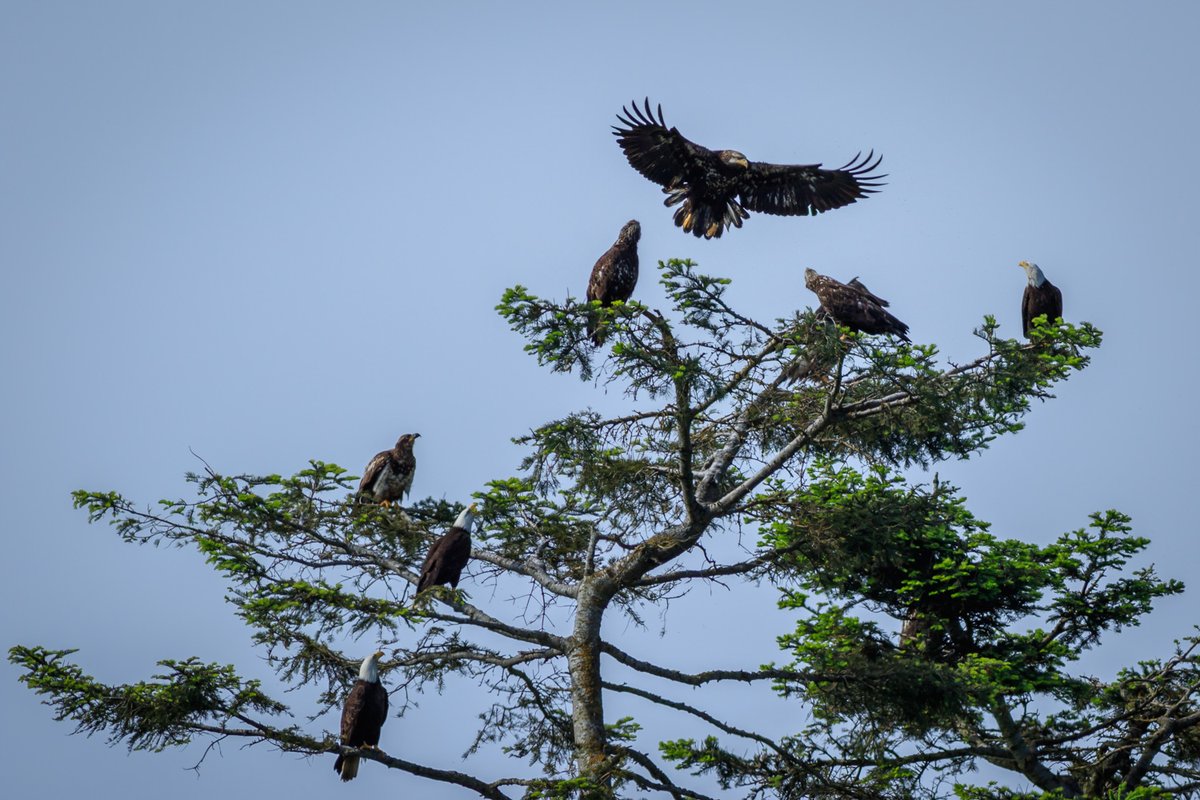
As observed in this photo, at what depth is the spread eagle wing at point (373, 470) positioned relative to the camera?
48.5 ft

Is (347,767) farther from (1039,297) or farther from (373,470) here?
(1039,297)

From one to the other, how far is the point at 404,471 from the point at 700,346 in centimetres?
501

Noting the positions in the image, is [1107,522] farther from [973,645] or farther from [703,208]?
[703,208]

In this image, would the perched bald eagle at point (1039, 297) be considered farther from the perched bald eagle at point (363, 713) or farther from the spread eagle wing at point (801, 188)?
the perched bald eagle at point (363, 713)

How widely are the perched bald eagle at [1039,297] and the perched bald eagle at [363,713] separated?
1026 cm

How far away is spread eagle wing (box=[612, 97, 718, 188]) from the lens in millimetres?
15578

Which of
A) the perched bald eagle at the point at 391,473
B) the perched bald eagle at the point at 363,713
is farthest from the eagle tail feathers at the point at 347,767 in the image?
the perched bald eagle at the point at 391,473

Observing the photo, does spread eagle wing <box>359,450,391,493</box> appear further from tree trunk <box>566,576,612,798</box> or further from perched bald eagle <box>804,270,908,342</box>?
perched bald eagle <box>804,270,908,342</box>

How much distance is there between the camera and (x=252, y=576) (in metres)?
11.5

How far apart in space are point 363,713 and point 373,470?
3790 mm

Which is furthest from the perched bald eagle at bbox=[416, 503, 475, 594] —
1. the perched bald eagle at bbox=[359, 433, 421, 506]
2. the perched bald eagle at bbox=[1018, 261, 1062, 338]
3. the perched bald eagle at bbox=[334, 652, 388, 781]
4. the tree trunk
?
the perched bald eagle at bbox=[1018, 261, 1062, 338]

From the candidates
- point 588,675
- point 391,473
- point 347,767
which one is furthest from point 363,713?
point 391,473

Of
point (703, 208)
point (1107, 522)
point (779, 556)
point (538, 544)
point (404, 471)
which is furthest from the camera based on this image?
point (703, 208)

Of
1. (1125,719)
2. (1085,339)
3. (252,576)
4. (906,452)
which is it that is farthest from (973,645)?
(252,576)
